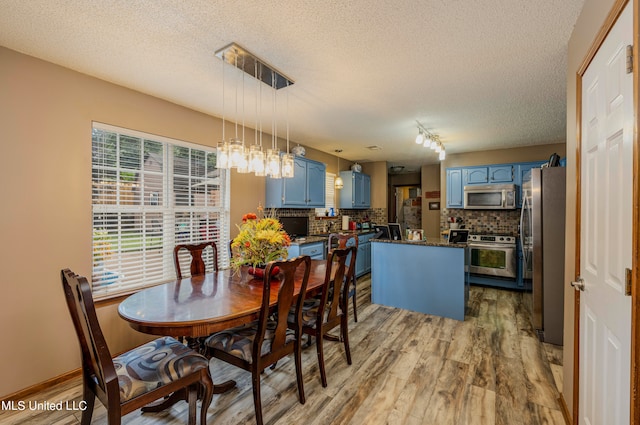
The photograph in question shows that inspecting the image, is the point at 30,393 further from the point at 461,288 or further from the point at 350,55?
the point at 461,288

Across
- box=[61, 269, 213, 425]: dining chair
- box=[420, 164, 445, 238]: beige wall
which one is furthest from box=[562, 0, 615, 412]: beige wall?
box=[420, 164, 445, 238]: beige wall

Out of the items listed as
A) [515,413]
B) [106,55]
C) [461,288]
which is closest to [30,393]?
[106,55]

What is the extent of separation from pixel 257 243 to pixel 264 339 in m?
0.76

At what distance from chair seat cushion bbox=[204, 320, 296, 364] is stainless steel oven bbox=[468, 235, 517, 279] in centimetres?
388

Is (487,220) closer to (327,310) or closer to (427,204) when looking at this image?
(427,204)

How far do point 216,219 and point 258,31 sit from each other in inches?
91.7

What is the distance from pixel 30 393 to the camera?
2.09 metres

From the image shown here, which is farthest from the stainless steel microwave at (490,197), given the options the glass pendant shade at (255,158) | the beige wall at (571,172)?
the glass pendant shade at (255,158)

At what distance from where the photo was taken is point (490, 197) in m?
5.09

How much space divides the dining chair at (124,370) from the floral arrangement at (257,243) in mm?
825

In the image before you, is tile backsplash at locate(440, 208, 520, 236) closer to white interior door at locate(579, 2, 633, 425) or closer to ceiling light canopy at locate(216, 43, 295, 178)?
white interior door at locate(579, 2, 633, 425)

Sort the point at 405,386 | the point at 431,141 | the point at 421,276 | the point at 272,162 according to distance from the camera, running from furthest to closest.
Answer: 1. the point at 431,141
2. the point at 421,276
3. the point at 272,162
4. the point at 405,386

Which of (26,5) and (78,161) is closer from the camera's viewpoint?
(26,5)

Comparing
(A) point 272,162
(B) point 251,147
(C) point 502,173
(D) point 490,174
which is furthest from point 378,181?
(B) point 251,147
